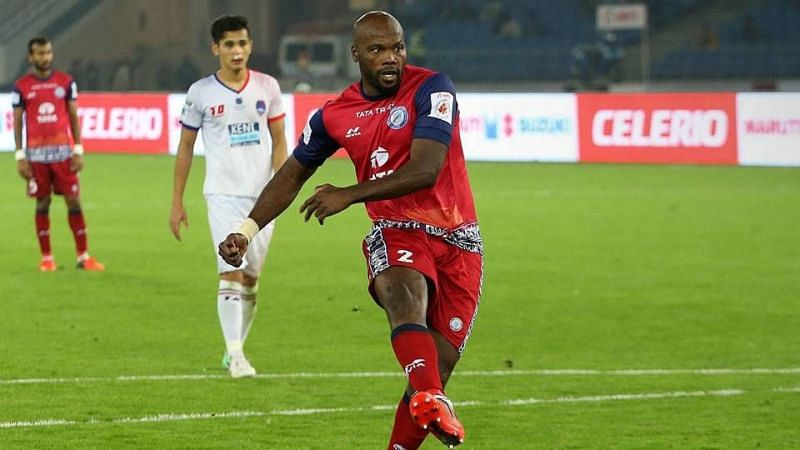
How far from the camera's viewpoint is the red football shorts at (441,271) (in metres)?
6.59

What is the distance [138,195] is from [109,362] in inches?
575

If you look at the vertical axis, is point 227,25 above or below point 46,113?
above

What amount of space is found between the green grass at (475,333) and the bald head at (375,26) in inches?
68.5

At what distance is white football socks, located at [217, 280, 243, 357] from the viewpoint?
10.2m

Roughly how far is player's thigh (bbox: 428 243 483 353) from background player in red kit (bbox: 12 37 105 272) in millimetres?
9843

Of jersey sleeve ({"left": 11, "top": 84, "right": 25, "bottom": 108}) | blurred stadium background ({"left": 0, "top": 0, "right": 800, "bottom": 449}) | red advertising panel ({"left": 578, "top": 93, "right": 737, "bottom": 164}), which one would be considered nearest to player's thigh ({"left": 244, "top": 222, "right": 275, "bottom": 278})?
blurred stadium background ({"left": 0, "top": 0, "right": 800, "bottom": 449})

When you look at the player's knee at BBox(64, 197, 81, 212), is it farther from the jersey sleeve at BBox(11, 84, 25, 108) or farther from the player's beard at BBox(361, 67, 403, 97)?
the player's beard at BBox(361, 67, 403, 97)

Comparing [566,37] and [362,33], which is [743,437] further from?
[566,37]

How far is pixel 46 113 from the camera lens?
16141 mm

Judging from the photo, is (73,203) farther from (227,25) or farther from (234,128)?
(227,25)

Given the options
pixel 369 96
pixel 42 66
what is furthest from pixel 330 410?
pixel 42 66

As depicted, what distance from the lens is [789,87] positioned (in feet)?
129

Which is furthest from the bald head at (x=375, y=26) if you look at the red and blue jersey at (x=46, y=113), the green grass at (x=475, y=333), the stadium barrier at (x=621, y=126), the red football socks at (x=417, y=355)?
the stadium barrier at (x=621, y=126)

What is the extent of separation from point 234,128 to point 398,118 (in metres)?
3.96
